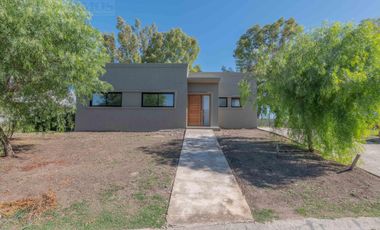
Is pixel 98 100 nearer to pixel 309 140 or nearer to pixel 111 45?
pixel 309 140

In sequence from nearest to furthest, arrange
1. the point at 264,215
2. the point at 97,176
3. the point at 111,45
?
the point at 264,215 → the point at 97,176 → the point at 111,45

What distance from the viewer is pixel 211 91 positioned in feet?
44.5

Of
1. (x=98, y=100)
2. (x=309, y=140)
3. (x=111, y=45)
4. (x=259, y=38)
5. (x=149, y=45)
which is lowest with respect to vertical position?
(x=309, y=140)

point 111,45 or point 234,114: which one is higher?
point 111,45

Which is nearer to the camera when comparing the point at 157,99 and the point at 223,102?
the point at 157,99

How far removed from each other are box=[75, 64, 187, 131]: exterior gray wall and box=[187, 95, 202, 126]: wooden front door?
125cm

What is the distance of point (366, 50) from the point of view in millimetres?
5605

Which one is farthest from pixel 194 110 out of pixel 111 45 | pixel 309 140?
pixel 111 45

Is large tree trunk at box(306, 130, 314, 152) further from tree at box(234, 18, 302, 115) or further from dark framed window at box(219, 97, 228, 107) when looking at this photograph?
tree at box(234, 18, 302, 115)

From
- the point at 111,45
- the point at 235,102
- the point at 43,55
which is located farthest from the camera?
the point at 111,45

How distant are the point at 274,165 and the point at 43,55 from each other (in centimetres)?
680

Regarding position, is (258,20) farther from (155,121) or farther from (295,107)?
(295,107)

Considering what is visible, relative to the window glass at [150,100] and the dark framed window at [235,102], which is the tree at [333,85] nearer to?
the window glass at [150,100]

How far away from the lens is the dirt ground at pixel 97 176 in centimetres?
377
